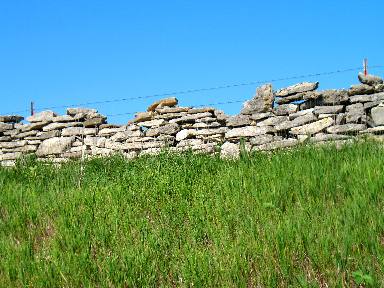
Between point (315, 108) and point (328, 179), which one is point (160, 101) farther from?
point (328, 179)

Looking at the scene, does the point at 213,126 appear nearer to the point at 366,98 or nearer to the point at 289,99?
the point at 289,99

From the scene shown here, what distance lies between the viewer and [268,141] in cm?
1138

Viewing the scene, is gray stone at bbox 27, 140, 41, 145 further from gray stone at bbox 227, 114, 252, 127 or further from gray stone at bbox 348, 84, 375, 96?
gray stone at bbox 348, 84, 375, 96

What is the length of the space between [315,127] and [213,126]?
267cm

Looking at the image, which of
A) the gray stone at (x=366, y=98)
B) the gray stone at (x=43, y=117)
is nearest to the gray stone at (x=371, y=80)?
the gray stone at (x=366, y=98)

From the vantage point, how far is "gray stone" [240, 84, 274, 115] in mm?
12211

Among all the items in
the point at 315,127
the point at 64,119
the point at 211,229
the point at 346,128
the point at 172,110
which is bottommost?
the point at 211,229

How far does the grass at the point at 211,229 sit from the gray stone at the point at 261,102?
425 centimetres

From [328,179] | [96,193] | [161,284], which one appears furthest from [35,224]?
[328,179]

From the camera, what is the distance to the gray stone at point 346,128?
10648mm

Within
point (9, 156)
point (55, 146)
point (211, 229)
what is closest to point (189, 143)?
point (55, 146)

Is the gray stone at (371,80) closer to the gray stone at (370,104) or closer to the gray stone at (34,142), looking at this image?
the gray stone at (370,104)

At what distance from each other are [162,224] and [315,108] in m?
6.61

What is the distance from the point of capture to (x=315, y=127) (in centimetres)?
1098
